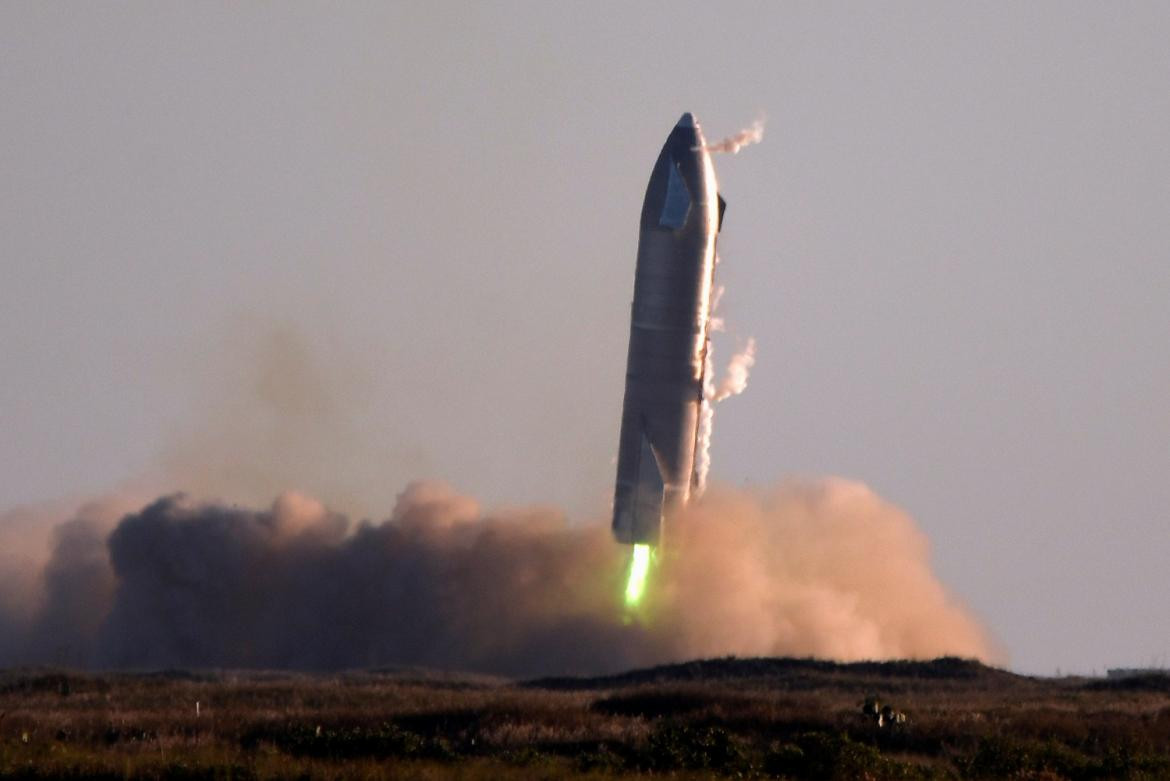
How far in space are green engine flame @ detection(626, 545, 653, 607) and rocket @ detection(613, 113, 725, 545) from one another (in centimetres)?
155

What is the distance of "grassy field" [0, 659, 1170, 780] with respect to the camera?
4781 cm

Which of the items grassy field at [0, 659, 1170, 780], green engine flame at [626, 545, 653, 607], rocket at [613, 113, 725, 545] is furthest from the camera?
green engine flame at [626, 545, 653, 607]

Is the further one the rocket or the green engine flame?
the green engine flame

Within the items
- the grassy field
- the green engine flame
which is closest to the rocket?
the green engine flame

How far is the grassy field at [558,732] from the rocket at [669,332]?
63.0 ft

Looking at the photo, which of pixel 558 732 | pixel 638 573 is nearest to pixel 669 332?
pixel 638 573

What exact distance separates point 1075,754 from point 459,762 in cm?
1241

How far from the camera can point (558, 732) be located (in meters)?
54.5

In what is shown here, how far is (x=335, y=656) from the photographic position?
95.9 m

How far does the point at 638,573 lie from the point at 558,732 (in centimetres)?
4063

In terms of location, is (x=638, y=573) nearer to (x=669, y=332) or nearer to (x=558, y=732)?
(x=669, y=332)

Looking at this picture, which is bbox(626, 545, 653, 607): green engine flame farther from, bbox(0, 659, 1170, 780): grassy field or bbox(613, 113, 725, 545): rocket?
bbox(0, 659, 1170, 780): grassy field

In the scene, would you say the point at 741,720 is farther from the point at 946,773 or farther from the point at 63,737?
the point at 63,737

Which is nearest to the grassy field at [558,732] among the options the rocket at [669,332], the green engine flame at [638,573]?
the rocket at [669,332]
